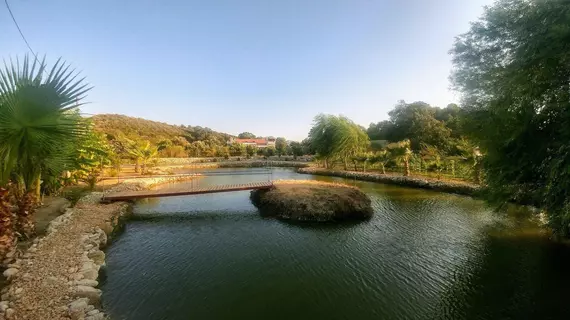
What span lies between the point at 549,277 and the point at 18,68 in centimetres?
1633

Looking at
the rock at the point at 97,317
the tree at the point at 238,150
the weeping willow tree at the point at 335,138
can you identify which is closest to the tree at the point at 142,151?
the weeping willow tree at the point at 335,138

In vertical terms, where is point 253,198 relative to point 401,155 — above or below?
below

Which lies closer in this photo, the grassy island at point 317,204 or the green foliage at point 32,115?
the green foliage at point 32,115

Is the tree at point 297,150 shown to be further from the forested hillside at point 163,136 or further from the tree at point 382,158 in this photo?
the tree at point 382,158

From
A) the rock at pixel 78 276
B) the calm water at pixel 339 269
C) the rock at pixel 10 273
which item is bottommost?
the calm water at pixel 339 269

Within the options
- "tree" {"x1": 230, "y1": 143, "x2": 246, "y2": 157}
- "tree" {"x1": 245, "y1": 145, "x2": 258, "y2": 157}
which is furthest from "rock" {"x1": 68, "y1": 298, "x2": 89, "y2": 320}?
"tree" {"x1": 230, "y1": 143, "x2": 246, "y2": 157}

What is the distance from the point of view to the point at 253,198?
1989 cm

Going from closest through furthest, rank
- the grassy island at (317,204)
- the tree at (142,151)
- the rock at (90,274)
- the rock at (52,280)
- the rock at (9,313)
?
the rock at (9,313) < the rock at (52,280) < the rock at (90,274) < the grassy island at (317,204) < the tree at (142,151)

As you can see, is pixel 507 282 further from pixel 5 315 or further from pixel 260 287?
pixel 5 315

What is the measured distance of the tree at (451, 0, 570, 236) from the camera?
6.69 metres

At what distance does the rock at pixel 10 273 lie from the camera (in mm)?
6653

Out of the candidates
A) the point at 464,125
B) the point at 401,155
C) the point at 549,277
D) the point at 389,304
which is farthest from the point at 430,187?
the point at 389,304

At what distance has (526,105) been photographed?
7742 millimetres

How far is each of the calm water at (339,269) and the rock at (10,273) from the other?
2.08 meters
